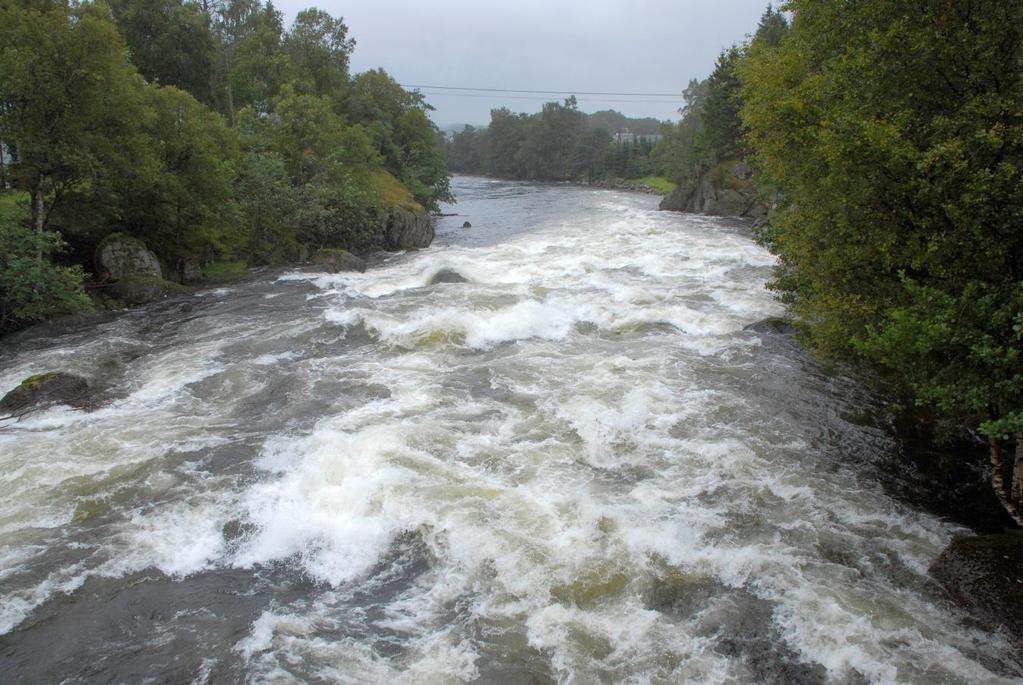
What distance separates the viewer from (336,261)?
104 ft

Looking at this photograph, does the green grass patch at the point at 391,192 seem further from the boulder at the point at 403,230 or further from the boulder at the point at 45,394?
the boulder at the point at 45,394

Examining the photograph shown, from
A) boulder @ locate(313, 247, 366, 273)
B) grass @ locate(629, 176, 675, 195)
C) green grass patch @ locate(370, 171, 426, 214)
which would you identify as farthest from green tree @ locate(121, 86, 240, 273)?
grass @ locate(629, 176, 675, 195)

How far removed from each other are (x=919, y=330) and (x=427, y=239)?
3442cm

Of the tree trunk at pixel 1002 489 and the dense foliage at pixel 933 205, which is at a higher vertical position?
the dense foliage at pixel 933 205

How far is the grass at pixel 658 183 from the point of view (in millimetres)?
84000


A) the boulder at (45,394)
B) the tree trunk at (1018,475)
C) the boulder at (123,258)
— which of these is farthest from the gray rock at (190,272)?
the tree trunk at (1018,475)

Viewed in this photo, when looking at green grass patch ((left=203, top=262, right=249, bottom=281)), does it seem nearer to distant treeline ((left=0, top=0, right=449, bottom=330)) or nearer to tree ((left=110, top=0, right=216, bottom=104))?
distant treeline ((left=0, top=0, right=449, bottom=330))

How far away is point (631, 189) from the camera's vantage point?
9094 centimetres

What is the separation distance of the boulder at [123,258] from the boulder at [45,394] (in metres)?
10.6

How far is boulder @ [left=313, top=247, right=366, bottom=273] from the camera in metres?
31.4

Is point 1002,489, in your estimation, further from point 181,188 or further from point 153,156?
point 181,188

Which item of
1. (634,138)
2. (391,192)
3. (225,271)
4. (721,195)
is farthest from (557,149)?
(225,271)

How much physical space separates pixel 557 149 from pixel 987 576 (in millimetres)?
113850

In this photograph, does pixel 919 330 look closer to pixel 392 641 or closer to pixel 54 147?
pixel 392 641
